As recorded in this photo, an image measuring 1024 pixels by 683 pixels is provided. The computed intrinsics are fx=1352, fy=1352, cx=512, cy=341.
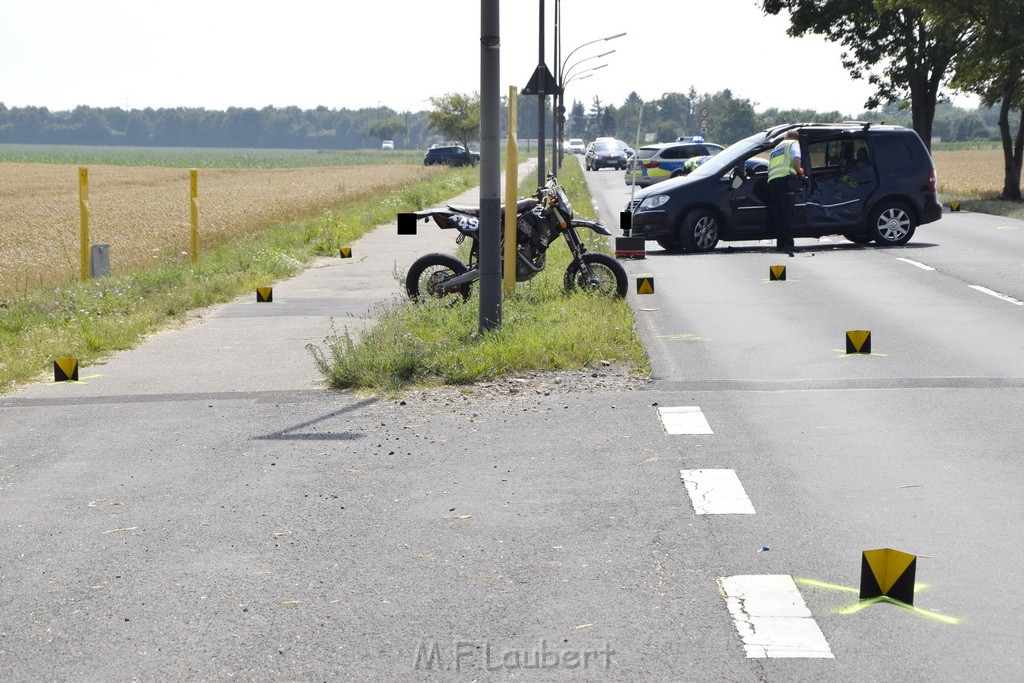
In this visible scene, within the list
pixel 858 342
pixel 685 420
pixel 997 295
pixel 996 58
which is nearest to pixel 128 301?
pixel 858 342

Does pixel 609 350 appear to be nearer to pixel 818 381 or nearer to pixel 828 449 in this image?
pixel 818 381

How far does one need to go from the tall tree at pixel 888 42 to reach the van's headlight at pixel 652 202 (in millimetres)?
21759

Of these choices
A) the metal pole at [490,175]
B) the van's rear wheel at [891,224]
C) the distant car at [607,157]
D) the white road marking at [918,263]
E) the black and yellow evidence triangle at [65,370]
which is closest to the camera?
the black and yellow evidence triangle at [65,370]

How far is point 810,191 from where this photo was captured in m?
20.2

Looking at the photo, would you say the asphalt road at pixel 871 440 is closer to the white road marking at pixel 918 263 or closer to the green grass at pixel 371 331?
the green grass at pixel 371 331

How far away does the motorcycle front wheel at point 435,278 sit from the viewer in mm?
13094

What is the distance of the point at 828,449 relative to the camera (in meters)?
7.16

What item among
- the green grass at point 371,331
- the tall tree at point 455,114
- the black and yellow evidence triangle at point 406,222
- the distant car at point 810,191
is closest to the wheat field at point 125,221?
the green grass at point 371,331

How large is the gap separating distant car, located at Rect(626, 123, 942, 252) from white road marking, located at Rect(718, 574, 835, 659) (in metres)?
15.2

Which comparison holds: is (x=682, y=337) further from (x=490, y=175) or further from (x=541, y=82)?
(x=541, y=82)

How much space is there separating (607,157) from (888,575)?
61744 mm

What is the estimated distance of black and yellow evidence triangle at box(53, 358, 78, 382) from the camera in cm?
1002

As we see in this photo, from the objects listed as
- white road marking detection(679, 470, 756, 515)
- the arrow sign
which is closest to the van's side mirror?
the arrow sign

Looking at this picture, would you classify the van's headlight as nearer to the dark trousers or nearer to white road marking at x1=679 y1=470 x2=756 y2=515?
the dark trousers
